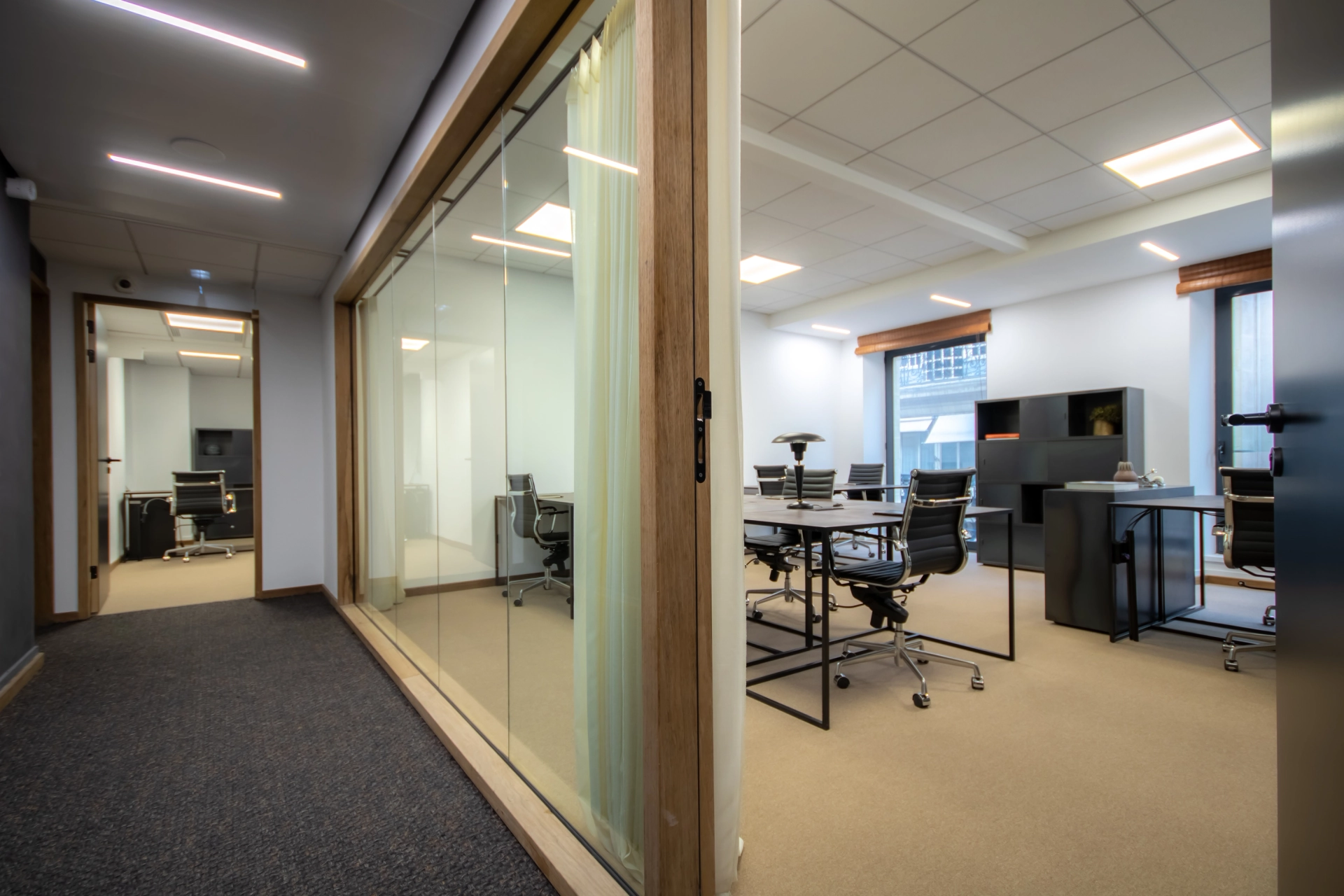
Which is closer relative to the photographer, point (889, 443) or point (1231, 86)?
point (1231, 86)

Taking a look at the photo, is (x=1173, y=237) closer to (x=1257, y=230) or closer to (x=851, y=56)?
(x=1257, y=230)

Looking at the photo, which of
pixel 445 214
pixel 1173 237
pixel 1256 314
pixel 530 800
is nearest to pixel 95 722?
pixel 530 800

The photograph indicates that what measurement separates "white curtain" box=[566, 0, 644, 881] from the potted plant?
6.15 meters

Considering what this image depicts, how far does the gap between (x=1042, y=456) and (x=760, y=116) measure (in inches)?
184

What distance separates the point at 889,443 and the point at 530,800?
755cm

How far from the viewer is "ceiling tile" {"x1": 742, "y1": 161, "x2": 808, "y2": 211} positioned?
13.1 feet

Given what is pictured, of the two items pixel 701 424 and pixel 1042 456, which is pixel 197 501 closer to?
pixel 701 424

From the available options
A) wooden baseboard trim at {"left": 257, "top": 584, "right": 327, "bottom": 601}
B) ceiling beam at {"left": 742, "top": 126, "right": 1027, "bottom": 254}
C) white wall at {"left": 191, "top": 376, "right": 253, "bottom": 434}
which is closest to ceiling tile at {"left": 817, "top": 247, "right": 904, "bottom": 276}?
ceiling beam at {"left": 742, "top": 126, "right": 1027, "bottom": 254}

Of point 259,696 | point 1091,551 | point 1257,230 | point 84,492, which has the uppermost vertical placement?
point 1257,230

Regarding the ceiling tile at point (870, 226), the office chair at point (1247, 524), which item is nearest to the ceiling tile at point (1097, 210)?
the ceiling tile at point (870, 226)

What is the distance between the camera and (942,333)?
7.43 metres

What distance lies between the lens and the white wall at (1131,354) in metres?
5.55

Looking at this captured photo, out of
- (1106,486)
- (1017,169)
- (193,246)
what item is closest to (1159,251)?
(1017,169)

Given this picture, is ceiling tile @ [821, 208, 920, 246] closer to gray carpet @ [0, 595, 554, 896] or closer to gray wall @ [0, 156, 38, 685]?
gray carpet @ [0, 595, 554, 896]
